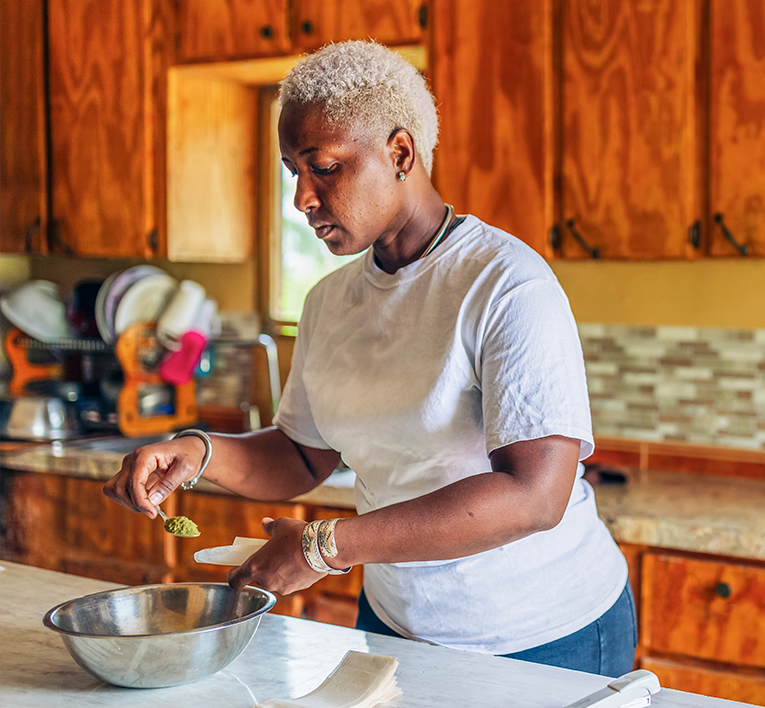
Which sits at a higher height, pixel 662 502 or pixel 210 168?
pixel 210 168

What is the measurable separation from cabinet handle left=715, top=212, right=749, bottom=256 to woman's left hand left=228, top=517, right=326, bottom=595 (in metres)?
1.45

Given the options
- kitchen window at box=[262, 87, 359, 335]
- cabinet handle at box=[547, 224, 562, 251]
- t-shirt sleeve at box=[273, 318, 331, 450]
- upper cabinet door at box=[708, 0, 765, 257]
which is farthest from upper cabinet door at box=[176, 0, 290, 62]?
t-shirt sleeve at box=[273, 318, 331, 450]

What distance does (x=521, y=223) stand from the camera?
2320mm

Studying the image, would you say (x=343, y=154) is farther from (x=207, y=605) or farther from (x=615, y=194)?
(x=615, y=194)

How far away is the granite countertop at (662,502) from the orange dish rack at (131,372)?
0.24m

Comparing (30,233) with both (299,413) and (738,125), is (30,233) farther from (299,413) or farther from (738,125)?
(738,125)

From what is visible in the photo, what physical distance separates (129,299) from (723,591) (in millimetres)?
1931

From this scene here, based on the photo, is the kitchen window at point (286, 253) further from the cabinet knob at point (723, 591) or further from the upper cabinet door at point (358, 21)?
the cabinet knob at point (723, 591)

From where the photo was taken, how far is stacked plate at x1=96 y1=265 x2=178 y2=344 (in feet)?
9.50

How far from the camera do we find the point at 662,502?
6.89 ft

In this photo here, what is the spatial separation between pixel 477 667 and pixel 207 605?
0.33 m

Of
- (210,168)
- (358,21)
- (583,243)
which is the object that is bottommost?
(583,243)

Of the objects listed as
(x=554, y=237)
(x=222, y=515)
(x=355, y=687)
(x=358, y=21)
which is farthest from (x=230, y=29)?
(x=355, y=687)

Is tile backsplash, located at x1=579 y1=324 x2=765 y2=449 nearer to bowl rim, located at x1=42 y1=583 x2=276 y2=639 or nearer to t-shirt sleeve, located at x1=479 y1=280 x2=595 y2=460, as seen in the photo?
t-shirt sleeve, located at x1=479 y1=280 x2=595 y2=460
